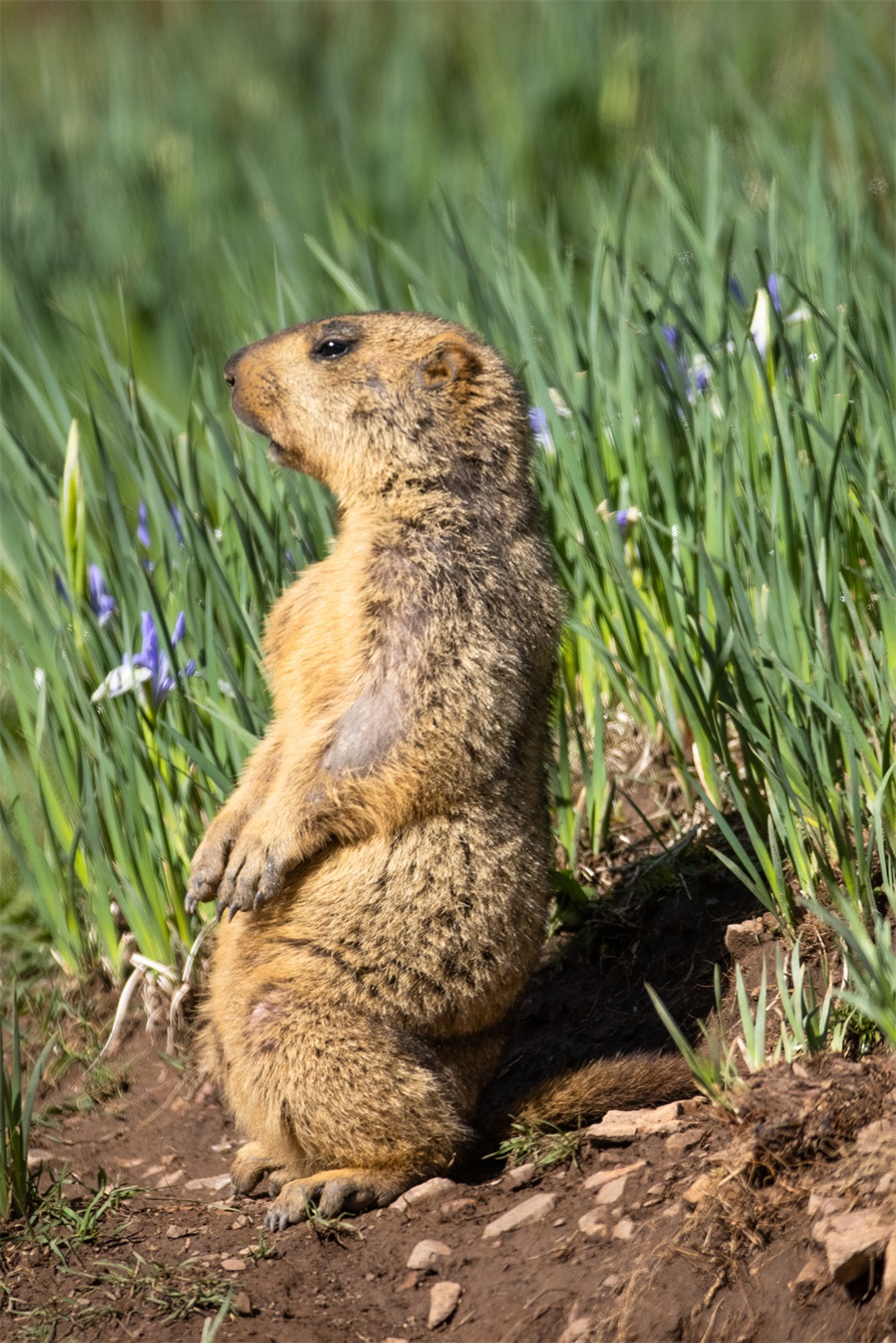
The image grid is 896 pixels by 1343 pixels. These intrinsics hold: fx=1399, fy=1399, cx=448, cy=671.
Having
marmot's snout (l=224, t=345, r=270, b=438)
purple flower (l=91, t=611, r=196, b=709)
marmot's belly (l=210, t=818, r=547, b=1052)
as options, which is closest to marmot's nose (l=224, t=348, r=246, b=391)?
marmot's snout (l=224, t=345, r=270, b=438)

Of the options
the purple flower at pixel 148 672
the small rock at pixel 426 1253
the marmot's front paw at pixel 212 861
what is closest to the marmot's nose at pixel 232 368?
the purple flower at pixel 148 672

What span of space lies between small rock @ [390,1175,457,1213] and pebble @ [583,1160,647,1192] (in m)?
0.28

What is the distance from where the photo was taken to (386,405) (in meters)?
2.99

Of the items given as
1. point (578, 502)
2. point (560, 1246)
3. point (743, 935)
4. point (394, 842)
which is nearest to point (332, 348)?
point (578, 502)

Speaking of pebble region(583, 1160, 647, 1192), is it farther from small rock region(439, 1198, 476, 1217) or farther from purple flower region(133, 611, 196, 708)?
purple flower region(133, 611, 196, 708)

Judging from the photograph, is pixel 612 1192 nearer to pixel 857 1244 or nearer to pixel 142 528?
pixel 857 1244

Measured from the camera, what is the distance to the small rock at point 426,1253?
237 cm

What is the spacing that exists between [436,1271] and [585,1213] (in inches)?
10.6

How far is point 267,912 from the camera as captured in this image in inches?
110

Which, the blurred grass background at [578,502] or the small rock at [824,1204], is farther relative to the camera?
the blurred grass background at [578,502]

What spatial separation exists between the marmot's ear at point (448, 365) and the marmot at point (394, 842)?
0.06 meters

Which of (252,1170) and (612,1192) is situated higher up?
(252,1170)

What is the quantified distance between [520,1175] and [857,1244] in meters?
0.79

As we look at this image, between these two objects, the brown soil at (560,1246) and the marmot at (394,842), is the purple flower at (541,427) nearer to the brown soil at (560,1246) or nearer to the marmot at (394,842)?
the marmot at (394,842)
